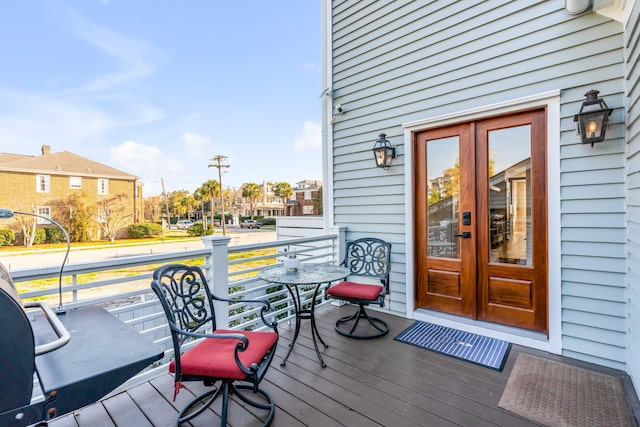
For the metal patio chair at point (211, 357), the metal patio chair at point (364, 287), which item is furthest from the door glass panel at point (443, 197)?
the metal patio chair at point (211, 357)

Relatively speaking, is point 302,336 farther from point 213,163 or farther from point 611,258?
point 213,163

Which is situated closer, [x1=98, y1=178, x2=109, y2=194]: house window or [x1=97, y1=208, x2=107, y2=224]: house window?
[x1=97, y1=208, x2=107, y2=224]: house window

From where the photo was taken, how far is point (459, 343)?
2758 millimetres

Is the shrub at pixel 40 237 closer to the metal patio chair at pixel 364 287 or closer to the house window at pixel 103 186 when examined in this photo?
the house window at pixel 103 186

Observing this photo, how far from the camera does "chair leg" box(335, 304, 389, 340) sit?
2930 mm

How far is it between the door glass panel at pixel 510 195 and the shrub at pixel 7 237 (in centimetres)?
2129

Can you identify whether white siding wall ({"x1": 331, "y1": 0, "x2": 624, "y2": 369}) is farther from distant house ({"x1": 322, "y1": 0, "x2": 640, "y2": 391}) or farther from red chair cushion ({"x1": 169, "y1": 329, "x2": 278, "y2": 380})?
red chair cushion ({"x1": 169, "y1": 329, "x2": 278, "y2": 380})

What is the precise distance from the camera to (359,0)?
12.4 ft

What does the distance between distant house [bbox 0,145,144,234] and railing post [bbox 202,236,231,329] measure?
19990 millimetres

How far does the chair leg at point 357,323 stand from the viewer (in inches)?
115

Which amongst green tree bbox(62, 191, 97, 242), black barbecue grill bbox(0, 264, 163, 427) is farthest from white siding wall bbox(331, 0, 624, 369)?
green tree bbox(62, 191, 97, 242)

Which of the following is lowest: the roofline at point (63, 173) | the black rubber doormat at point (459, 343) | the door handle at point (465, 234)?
the black rubber doormat at point (459, 343)

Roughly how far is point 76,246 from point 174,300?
67.3 feet

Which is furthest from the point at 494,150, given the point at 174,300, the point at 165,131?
the point at 165,131
